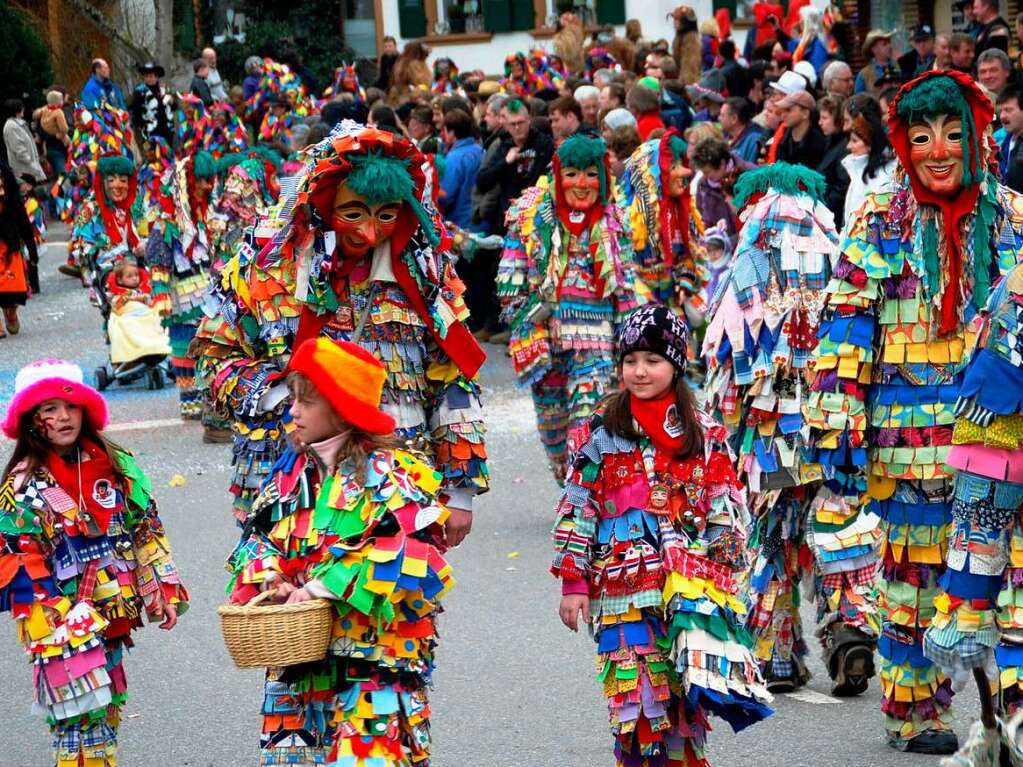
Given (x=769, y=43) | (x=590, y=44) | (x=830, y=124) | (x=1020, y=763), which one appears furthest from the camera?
(x=590, y=44)

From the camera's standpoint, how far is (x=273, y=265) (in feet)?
19.8

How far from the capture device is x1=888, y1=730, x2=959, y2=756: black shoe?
20.3 ft

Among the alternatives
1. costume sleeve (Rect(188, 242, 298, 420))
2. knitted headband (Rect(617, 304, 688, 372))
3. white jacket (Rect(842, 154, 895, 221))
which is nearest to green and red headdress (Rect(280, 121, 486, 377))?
costume sleeve (Rect(188, 242, 298, 420))

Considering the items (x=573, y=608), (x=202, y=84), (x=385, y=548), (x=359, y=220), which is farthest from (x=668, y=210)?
(x=202, y=84)

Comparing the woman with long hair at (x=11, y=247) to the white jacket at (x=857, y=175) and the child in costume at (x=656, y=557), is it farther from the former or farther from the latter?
the child in costume at (x=656, y=557)

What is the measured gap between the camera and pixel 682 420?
548 cm

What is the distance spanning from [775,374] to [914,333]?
1.15 metres

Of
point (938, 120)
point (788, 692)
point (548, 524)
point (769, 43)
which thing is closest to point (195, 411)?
point (548, 524)

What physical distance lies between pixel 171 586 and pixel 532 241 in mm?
4208

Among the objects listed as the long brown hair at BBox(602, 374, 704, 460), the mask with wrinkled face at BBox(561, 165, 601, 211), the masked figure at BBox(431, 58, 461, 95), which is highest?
Result: the masked figure at BBox(431, 58, 461, 95)

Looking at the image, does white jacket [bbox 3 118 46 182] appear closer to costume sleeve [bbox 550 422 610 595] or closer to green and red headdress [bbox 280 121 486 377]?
green and red headdress [bbox 280 121 486 377]

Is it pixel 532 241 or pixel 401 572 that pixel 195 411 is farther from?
pixel 401 572

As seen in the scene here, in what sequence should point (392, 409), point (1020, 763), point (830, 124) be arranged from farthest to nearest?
point (830, 124) → point (392, 409) → point (1020, 763)

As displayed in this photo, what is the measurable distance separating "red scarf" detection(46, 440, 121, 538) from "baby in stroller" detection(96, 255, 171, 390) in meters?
8.51
